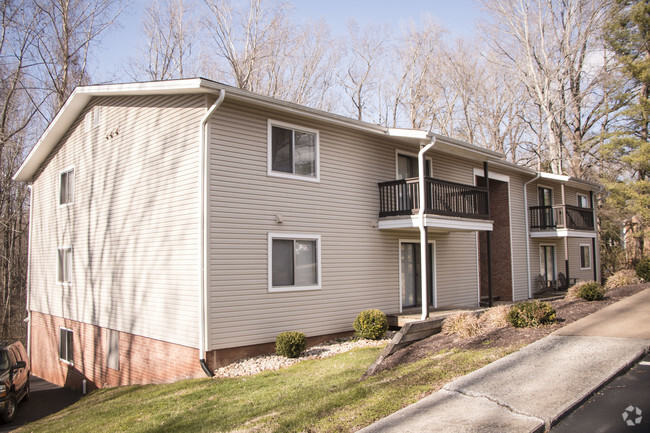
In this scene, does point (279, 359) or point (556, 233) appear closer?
point (279, 359)

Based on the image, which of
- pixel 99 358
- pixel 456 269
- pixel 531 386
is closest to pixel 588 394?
pixel 531 386

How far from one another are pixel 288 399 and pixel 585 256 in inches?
894

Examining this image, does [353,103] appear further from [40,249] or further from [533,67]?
[40,249]

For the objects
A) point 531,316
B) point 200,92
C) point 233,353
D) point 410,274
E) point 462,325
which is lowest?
point 233,353

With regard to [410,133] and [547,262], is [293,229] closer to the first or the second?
[410,133]

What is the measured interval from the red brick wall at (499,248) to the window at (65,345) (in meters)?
14.6

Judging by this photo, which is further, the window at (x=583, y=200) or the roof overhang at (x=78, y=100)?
the window at (x=583, y=200)

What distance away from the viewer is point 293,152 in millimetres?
12062

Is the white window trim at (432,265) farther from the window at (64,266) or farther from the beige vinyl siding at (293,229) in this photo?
the window at (64,266)

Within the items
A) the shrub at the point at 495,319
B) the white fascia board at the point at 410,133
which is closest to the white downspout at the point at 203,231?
the white fascia board at the point at 410,133

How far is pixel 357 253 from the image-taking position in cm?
1313

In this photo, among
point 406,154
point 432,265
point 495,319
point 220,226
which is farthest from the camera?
point 432,265

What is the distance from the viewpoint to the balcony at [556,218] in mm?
20078

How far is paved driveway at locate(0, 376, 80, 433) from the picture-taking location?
11947 millimetres
